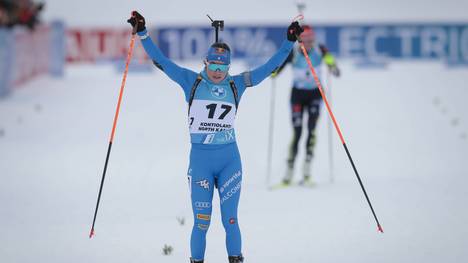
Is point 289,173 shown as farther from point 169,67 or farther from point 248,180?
point 169,67

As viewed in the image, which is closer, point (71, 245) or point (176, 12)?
point (71, 245)

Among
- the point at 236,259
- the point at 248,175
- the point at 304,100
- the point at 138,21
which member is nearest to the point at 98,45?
the point at 248,175

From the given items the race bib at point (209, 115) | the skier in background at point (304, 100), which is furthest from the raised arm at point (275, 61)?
the skier in background at point (304, 100)

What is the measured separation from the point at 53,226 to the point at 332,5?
141 ft

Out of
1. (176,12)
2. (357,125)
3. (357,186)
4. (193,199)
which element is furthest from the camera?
(176,12)

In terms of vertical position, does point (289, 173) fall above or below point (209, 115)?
below

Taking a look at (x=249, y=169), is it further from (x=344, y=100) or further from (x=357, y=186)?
(x=344, y=100)

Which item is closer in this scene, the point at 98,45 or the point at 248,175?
the point at 248,175

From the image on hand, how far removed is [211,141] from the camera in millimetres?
7375

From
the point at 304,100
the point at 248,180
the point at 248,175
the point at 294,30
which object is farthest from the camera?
the point at 248,175

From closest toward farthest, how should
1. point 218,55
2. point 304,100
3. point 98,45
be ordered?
point 218,55 → point 304,100 → point 98,45

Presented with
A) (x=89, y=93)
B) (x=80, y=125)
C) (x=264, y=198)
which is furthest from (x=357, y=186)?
(x=89, y=93)

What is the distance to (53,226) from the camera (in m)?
9.89

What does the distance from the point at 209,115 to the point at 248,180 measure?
5518mm
